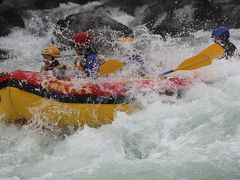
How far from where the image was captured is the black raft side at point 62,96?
6.15 m

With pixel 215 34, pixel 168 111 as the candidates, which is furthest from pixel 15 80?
pixel 215 34

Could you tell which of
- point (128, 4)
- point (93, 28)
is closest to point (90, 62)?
point (93, 28)

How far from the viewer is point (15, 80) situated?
20.2ft

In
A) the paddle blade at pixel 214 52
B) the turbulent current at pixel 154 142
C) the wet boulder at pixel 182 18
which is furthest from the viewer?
the wet boulder at pixel 182 18

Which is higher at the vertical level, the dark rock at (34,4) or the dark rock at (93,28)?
the dark rock at (34,4)

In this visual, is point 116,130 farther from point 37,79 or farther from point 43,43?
point 43,43

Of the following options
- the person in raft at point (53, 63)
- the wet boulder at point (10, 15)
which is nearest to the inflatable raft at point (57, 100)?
the person in raft at point (53, 63)

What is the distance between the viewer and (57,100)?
6.27 metres

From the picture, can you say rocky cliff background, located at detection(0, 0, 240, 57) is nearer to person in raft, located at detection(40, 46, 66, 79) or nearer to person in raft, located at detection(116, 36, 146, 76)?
person in raft, located at detection(116, 36, 146, 76)

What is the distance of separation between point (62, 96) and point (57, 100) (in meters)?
0.08

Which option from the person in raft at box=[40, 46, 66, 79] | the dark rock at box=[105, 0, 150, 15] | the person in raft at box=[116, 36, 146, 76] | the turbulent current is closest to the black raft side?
the turbulent current

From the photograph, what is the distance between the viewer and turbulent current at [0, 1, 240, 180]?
17.1ft

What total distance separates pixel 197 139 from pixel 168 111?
89cm

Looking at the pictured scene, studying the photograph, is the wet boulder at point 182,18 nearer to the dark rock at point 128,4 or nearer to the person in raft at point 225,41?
the dark rock at point 128,4
